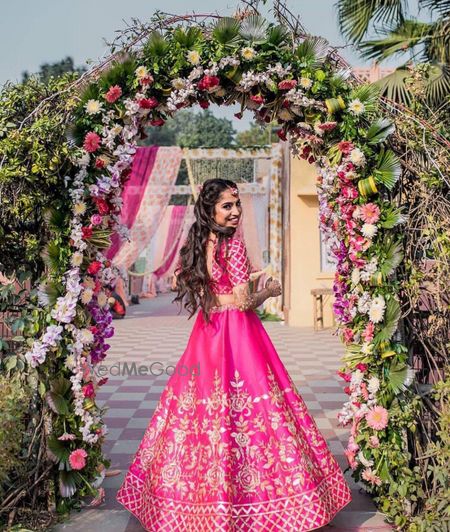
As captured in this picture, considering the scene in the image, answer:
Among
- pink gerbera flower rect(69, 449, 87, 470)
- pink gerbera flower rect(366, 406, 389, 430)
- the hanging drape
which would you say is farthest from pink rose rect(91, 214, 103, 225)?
the hanging drape

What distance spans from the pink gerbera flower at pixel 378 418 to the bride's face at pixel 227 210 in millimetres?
1218

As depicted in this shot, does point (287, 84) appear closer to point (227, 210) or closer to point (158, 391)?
point (227, 210)

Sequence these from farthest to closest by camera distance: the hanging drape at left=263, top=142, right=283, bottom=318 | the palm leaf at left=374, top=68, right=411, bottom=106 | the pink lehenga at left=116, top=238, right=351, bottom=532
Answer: the hanging drape at left=263, top=142, right=283, bottom=318
the palm leaf at left=374, top=68, right=411, bottom=106
the pink lehenga at left=116, top=238, right=351, bottom=532

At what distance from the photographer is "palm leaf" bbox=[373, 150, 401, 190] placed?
2.93m

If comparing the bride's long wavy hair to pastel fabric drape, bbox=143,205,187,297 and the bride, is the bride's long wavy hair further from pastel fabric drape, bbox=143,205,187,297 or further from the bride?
pastel fabric drape, bbox=143,205,187,297

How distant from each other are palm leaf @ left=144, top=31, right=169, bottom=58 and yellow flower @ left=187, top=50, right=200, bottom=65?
13cm

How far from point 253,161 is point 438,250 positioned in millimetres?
10385

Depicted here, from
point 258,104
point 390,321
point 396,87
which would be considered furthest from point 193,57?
point 396,87

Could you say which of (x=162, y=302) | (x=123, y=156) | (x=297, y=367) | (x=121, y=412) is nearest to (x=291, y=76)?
(x=123, y=156)

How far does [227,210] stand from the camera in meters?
2.90

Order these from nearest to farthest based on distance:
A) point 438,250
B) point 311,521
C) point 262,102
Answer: point 311,521
point 438,250
point 262,102

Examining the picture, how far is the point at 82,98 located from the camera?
295 centimetres

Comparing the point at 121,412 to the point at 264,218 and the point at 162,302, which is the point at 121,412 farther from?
the point at 162,302

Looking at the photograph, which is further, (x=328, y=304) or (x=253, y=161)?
(x=253, y=161)
